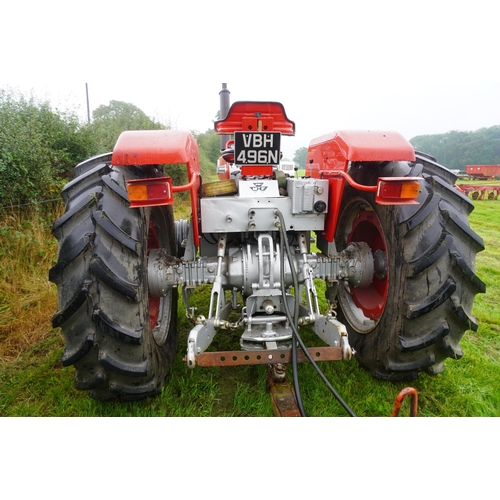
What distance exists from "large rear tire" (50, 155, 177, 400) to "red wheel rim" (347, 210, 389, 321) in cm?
154

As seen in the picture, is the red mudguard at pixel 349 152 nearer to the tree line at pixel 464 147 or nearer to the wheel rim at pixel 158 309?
the wheel rim at pixel 158 309

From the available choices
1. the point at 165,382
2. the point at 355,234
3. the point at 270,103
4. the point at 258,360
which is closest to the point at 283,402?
the point at 258,360

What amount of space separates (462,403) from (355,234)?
1.31m

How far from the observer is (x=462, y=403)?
2.23 m

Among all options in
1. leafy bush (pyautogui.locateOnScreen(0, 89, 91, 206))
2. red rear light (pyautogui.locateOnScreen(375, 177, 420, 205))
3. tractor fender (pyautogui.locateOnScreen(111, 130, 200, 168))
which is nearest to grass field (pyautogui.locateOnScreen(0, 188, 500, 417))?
red rear light (pyautogui.locateOnScreen(375, 177, 420, 205))

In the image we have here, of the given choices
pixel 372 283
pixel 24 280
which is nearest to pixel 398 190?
pixel 372 283

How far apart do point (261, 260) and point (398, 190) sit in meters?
0.83

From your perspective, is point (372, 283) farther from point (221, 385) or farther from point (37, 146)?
point (37, 146)

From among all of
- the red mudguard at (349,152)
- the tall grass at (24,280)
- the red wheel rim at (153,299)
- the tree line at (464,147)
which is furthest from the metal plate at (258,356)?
the tree line at (464,147)

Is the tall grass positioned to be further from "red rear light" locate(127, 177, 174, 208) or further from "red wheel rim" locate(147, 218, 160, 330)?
"red rear light" locate(127, 177, 174, 208)

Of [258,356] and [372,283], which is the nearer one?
[258,356]

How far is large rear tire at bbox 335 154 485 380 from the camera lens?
1912 millimetres

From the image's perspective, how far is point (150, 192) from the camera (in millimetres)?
1732

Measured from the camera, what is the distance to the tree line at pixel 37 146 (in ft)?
15.3
